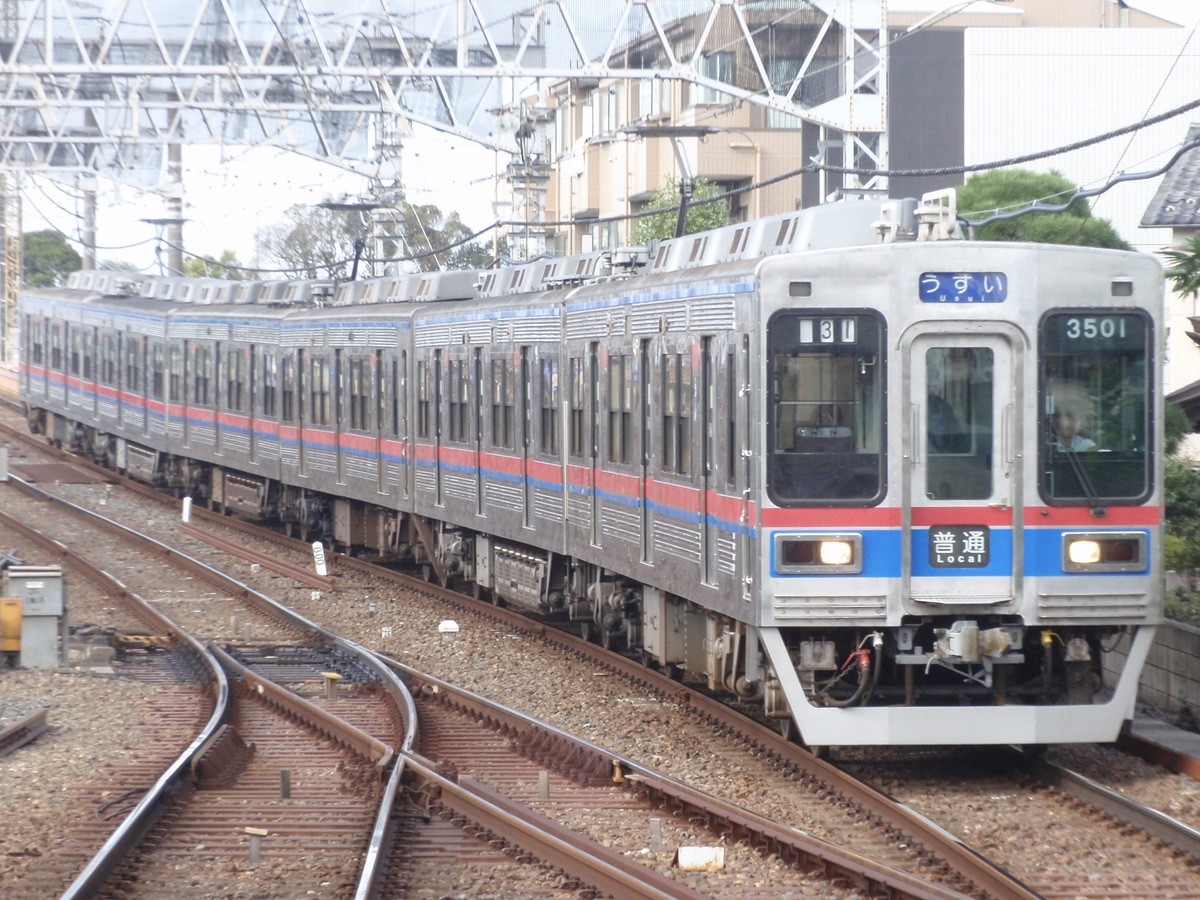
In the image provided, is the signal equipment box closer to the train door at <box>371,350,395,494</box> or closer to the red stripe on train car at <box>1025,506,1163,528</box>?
the train door at <box>371,350,395,494</box>

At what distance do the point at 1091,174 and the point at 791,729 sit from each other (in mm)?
25680

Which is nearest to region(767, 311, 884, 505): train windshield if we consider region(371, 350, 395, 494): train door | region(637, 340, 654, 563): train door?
region(637, 340, 654, 563): train door

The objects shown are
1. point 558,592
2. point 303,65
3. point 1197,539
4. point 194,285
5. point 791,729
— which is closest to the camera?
point 791,729

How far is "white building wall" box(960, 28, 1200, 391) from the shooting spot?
3334 centimetres

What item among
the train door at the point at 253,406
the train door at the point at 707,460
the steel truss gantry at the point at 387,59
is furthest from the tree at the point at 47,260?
the train door at the point at 707,460

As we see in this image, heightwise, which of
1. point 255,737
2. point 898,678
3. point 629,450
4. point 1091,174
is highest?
point 1091,174

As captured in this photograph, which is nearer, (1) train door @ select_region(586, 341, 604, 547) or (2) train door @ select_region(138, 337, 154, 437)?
(1) train door @ select_region(586, 341, 604, 547)

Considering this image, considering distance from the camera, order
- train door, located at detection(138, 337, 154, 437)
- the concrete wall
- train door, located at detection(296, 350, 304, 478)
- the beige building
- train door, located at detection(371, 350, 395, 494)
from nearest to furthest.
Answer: the concrete wall < train door, located at detection(371, 350, 395, 494) < train door, located at detection(296, 350, 304, 478) < train door, located at detection(138, 337, 154, 437) < the beige building

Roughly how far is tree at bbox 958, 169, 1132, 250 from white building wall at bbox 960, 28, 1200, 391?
11.9m

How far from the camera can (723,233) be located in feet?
34.6

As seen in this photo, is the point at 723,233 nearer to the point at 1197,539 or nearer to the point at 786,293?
the point at 786,293

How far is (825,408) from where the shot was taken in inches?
336

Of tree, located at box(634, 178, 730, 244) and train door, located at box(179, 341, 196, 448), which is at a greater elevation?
tree, located at box(634, 178, 730, 244)

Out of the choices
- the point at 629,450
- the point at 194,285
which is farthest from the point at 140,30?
the point at 629,450
